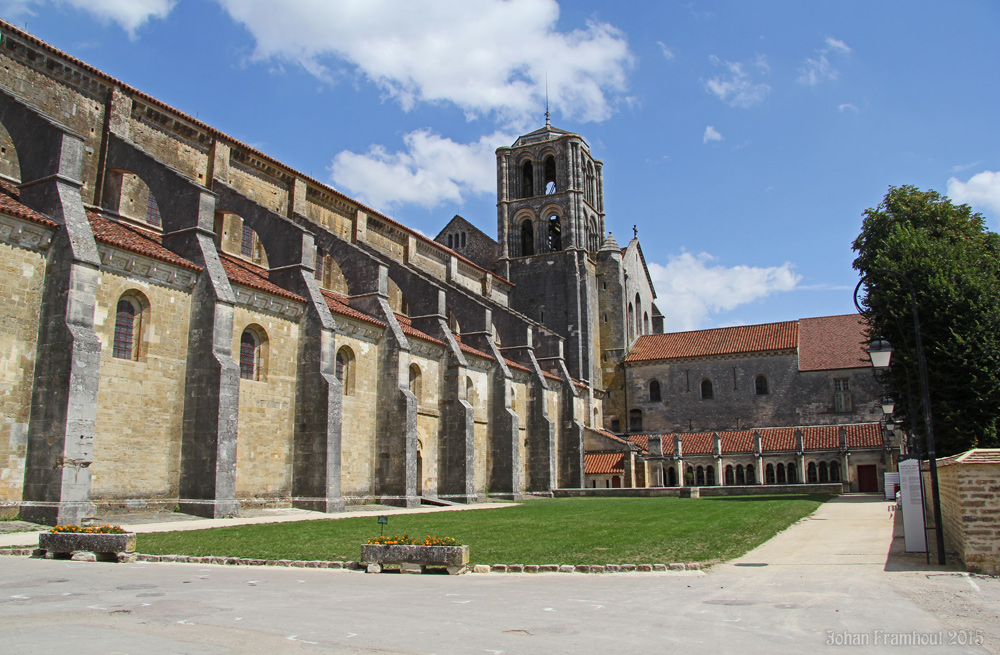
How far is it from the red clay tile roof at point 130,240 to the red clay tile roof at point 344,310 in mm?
6086

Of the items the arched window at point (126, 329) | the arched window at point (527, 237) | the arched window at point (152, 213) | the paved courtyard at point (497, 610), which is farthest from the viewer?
the arched window at point (527, 237)

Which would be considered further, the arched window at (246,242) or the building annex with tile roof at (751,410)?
the building annex with tile roof at (751,410)

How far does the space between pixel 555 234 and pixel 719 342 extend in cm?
1491

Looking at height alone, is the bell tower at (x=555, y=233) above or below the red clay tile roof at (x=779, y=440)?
above

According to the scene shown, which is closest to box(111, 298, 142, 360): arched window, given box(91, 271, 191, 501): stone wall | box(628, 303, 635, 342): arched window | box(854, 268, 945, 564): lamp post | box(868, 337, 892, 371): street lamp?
box(91, 271, 191, 501): stone wall

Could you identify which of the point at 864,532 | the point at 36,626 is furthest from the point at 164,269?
the point at 864,532

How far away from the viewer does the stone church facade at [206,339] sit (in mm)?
17656

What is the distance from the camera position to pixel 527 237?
56.7 metres

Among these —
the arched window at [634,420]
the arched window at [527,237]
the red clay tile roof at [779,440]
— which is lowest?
the red clay tile roof at [779,440]

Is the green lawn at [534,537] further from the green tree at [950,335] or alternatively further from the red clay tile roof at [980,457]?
the green tree at [950,335]

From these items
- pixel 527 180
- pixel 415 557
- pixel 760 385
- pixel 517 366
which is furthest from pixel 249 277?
pixel 760 385

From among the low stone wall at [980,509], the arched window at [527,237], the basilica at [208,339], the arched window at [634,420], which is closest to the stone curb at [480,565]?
the low stone wall at [980,509]

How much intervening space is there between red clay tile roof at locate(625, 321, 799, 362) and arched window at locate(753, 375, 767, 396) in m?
2.01

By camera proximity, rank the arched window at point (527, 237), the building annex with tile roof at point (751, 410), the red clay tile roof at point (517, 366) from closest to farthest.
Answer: the red clay tile roof at point (517, 366)
the building annex with tile roof at point (751, 410)
the arched window at point (527, 237)
